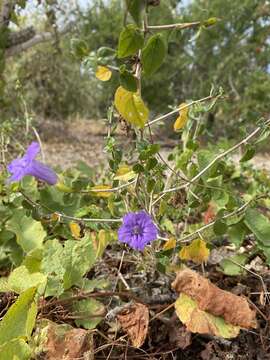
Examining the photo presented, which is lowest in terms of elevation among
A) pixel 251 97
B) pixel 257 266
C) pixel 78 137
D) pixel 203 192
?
pixel 78 137

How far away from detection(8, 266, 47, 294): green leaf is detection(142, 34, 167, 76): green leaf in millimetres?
436

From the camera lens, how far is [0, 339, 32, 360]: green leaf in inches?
35.5

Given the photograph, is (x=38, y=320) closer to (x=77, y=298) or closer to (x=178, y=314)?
(x=77, y=298)

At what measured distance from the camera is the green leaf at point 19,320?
957 millimetres

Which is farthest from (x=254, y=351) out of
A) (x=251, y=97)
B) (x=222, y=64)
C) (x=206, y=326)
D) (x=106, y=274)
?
(x=222, y=64)

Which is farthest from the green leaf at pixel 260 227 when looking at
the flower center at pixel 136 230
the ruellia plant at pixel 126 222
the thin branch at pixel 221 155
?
the flower center at pixel 136 230

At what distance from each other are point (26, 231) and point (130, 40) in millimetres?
602

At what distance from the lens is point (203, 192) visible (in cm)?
126

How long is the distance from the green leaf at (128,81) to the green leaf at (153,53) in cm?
4

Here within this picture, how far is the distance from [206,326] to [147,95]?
28.7ft

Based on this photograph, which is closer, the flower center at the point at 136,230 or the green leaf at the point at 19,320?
the green leaf at the point at 19,320

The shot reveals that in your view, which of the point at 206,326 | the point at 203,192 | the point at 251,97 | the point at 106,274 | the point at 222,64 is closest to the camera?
the point at 206,326

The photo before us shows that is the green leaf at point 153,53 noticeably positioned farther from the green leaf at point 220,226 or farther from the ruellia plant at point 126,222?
the green leaf at point 220,226

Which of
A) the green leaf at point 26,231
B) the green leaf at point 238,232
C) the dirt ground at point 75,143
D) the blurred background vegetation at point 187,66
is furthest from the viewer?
the blurred background vegetation at point 187,66
